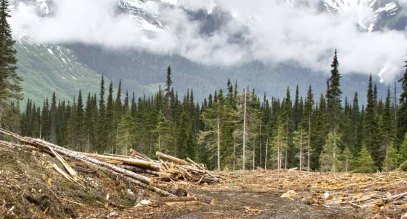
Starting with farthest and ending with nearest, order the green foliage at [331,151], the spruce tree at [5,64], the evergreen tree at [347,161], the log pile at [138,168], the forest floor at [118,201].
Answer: the evergreen tree at [347,161]
the green foliage at [331,151]
the spruce tree at [5,64]
the log pile at [138,168]
the forest floor at [118,201]

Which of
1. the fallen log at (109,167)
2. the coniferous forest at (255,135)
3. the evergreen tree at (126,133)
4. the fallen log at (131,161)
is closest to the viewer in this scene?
the fallen log at (109,167)

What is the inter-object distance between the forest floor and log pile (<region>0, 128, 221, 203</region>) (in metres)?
0.49

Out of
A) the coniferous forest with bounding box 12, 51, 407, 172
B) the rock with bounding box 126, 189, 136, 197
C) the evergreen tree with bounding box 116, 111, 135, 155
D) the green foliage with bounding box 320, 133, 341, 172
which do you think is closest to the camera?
the rock with bounding box 126, 189, 136, 197

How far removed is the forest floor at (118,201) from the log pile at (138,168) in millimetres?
493

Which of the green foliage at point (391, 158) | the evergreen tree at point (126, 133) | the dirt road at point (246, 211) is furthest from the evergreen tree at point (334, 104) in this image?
the dirt road at point (246, 211)

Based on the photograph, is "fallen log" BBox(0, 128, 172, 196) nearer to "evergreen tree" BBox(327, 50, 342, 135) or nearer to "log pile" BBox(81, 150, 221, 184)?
"log pile" BBox(81, 150, 221, 184)

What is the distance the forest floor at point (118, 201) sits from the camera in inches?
359

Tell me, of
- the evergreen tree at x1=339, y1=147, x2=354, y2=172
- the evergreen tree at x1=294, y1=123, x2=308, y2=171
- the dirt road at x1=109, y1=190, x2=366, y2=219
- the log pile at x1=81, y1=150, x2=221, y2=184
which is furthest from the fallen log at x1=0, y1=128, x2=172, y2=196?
the evergreen tree at x1=339, y1=147, x2=354, y2=172

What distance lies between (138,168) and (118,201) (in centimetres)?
621

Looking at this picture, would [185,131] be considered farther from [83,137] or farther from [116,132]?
[83,137]

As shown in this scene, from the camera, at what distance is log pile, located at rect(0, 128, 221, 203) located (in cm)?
1299

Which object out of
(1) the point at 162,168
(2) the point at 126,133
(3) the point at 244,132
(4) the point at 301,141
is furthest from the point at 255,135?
(1) the point at 162,168

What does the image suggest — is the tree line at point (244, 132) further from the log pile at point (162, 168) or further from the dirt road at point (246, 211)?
the dirt road at point (246, 211)

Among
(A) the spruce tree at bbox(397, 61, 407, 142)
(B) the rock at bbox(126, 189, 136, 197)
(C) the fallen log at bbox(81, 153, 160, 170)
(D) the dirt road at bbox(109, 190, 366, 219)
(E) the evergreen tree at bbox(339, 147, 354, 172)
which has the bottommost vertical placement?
(E) the evergreen tree at bbox(339, 147, 354, 172)
